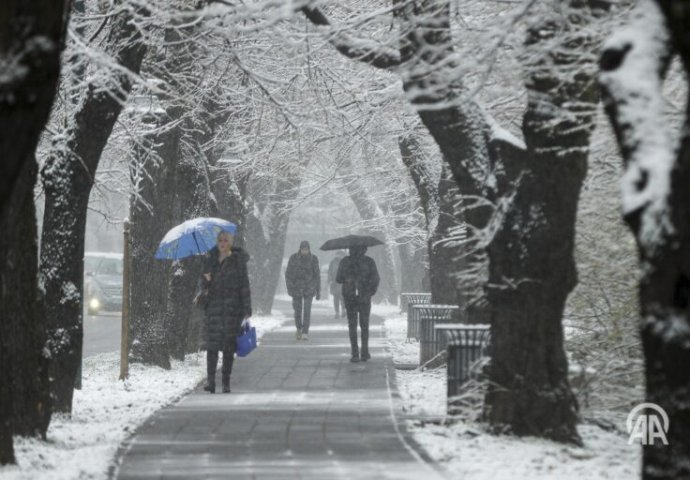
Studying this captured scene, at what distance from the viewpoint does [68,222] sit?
1313 centimetres

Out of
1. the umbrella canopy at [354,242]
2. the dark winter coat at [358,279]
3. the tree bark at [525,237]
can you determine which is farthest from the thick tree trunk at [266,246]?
the tree bark at [525,237]

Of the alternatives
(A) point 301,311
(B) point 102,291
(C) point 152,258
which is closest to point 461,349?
(C) point 152,258

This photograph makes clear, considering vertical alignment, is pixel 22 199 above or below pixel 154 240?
below

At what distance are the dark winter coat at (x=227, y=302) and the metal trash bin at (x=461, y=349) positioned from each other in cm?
388

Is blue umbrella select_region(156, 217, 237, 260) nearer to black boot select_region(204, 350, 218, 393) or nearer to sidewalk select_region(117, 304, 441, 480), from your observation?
sidewalk select_region(117, 304, 441, 480)

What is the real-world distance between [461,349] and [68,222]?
3.80m

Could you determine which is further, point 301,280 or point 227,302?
point 301,280

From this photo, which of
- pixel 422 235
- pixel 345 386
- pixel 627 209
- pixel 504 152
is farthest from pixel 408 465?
pixel 422 235

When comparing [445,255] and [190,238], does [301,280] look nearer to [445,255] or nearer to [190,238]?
[445,255]

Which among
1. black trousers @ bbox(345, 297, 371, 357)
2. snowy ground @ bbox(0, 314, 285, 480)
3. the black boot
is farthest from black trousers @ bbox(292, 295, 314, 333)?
the black boot

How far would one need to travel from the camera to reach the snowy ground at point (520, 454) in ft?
33.0

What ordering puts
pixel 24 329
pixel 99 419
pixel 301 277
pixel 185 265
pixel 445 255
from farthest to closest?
pixel 301 277 → pixel 185 265 → pixel 445 255 → pixel 99 419 → pixel 24 329

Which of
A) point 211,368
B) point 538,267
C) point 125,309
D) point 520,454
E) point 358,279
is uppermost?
point 358,279

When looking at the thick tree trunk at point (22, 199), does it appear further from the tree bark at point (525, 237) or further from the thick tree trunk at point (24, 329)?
the tree bark at point (525, 237)
